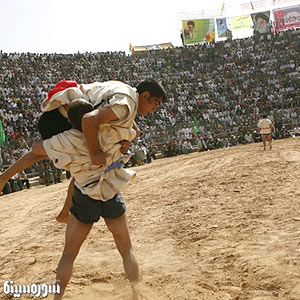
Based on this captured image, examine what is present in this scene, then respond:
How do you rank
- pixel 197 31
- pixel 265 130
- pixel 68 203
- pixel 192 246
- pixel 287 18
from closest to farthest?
pixel 68 203
pixel 192 246
pixel 265 130
pixel 197 31
pixel 287 18

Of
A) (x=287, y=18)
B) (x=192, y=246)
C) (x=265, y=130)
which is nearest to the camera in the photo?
(x=192, y=246)

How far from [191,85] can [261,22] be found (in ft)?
52.6

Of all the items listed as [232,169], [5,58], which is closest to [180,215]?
[232,169]

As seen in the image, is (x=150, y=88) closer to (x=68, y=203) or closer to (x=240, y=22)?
(x=68, y=203)

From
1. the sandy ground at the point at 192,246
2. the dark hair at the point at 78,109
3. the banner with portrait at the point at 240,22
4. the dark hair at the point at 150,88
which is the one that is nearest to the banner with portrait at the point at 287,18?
the banner with portrait at the point at 240,22

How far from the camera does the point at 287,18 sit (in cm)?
4484

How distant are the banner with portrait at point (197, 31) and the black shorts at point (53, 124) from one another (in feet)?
140

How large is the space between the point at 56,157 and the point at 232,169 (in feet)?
25.1

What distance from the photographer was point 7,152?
17.0 metres

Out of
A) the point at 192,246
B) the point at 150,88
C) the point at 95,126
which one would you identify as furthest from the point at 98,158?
the point at 192,246

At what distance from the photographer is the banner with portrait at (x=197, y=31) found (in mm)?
43938

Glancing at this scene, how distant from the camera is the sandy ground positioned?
3.38 meters

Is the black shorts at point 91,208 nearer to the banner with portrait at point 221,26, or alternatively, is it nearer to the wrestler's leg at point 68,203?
the wrestler's leg at point 68,203

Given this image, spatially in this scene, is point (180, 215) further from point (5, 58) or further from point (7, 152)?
point (5, 58)
